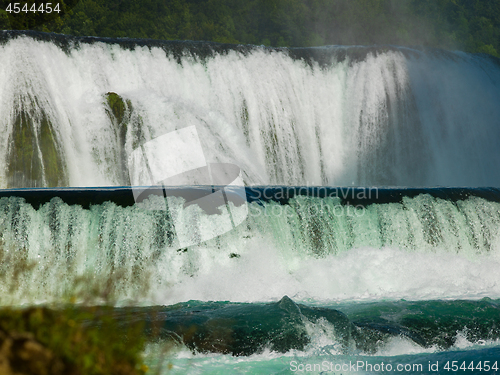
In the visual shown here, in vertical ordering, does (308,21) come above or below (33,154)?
above

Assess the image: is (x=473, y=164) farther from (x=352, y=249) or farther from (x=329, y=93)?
(x=352, y=249)

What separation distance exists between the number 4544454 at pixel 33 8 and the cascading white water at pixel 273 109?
12596 mm

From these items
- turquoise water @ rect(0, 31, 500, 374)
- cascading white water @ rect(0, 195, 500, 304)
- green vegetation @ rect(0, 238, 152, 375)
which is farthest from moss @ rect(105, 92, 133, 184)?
green vegetation @ rect(0, 238, 152, 375)

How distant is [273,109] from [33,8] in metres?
14.8

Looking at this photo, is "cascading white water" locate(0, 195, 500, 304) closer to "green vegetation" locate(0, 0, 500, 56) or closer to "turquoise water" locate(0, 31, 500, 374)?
"turquoise water" locate(0, 31, 500, 374)

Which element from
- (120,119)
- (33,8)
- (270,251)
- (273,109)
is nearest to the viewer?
(270,251)

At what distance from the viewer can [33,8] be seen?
23969 millimetres

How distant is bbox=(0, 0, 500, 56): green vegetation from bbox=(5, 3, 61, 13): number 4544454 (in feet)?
13.1

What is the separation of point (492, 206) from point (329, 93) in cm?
796

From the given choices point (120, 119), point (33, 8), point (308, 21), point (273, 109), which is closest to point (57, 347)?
point (120, 119)

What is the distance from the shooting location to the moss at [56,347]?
183 centimetres

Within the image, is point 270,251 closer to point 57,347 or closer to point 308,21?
point 57,347

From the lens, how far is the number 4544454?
2327cm

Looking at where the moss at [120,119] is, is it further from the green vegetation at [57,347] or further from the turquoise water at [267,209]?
the green vegetation at [57,347]
